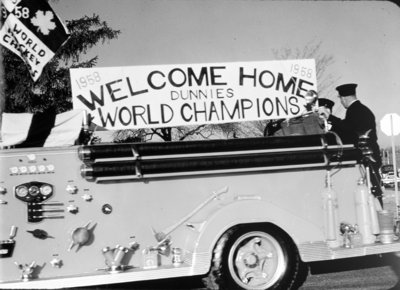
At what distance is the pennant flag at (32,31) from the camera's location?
484cm

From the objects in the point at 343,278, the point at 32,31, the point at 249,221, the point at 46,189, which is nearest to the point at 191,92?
the point at 249,221

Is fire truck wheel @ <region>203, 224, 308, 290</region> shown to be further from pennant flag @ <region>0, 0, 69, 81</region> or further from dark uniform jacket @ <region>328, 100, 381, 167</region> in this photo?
pennant flag @ <region>0, 0, 69, 81</region>

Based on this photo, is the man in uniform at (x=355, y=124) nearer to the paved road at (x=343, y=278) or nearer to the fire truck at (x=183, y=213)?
the fire truck at (x=183, y=213)

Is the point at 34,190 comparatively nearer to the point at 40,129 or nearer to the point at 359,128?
the point at 40,129

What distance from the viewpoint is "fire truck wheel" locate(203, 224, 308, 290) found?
461cm

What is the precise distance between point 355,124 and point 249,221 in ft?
6.12

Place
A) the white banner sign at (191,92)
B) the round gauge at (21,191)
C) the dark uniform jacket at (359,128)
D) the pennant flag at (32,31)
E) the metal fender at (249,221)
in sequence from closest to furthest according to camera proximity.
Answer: the round gauge at (21,191) → the metal fender at (249,221) → the pennant flag at (32,31) → the white banner sign at (191,92) → the dark uniform jacket at (359,128)

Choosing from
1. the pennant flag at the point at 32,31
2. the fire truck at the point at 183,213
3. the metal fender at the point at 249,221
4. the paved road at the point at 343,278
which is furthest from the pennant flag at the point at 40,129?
the paved road at the point at 343,278

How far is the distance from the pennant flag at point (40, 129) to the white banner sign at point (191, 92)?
0.45 meters

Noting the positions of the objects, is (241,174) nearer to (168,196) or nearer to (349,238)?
(168,196)

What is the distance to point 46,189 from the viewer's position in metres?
4.40

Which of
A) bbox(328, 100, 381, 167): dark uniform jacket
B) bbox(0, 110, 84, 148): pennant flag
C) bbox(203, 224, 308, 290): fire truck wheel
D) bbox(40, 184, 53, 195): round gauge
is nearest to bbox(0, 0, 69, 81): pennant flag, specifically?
bbox(0, 110, 84, 148): pennant flag

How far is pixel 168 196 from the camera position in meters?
4.70

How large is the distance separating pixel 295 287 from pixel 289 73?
86.6 inches
